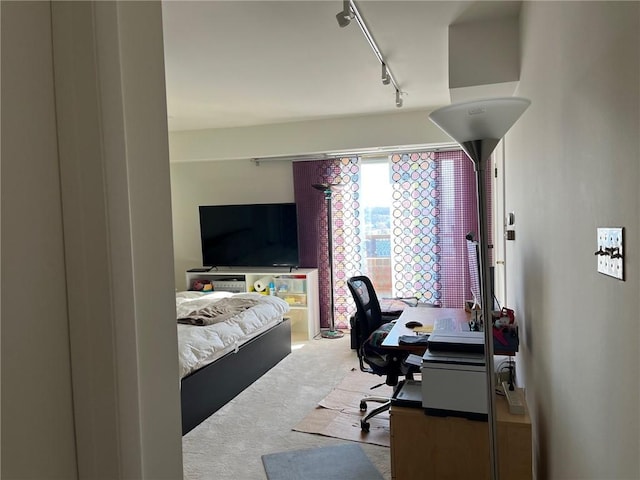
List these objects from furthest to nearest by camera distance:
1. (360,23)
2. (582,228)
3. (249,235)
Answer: (249,235) < (360,23) < (582,228)

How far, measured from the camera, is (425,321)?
279cm

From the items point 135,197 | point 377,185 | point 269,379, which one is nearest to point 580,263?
point 135,197

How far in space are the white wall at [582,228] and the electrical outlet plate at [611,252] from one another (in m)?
0.02

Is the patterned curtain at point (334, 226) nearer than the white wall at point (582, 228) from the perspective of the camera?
No

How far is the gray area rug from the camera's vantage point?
2.40m

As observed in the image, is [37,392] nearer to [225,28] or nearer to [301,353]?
[225,28]

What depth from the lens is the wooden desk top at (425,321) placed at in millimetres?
2305

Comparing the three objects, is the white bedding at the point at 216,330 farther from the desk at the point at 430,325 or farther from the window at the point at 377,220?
the window at the point at 377,220

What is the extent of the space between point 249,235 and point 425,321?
3.19 meters

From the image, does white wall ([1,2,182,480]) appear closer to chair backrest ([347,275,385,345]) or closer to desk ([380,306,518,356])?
desk ([380,306,518,356])

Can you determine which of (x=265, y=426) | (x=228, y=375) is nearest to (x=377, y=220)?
(x=228, y=375)

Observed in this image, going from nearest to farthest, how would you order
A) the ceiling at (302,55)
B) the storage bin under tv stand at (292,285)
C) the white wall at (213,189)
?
the ceiling at (302,55)
the storage bin under tv stand at (292,285)
the white wall at (213,189)

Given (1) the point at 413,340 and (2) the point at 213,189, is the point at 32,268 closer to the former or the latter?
(1) the point at 413,340

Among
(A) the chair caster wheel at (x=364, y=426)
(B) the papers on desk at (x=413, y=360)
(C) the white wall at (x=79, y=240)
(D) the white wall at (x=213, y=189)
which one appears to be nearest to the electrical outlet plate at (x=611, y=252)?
(C) the white wall at (x=79, y=240)
